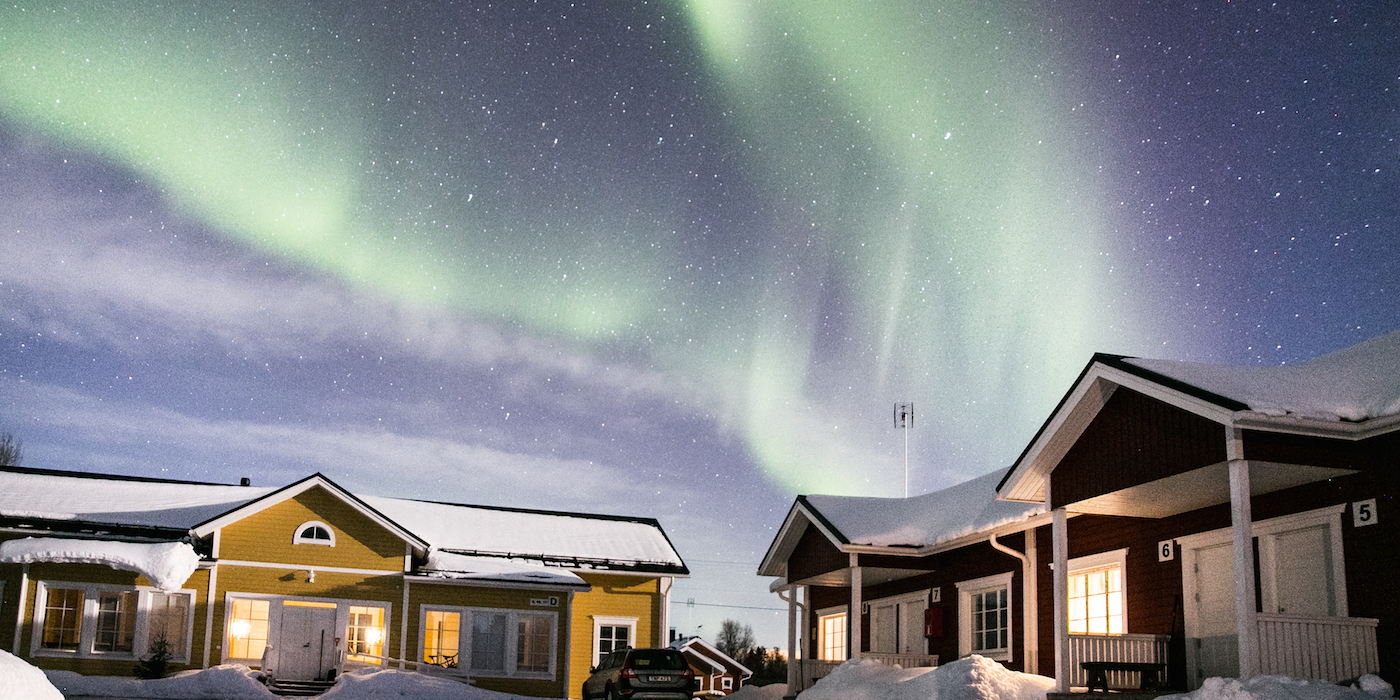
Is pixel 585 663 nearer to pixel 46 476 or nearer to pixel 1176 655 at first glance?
pixel 46 476

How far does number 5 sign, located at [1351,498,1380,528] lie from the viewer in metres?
12.5

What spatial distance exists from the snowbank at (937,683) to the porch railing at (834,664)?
1.43 metres

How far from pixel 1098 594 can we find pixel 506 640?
16750mm

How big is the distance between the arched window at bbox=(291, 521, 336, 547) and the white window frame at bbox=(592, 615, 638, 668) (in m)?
7.39

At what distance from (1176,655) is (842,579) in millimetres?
10057

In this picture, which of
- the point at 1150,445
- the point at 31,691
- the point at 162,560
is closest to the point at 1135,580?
the point at 1150,445

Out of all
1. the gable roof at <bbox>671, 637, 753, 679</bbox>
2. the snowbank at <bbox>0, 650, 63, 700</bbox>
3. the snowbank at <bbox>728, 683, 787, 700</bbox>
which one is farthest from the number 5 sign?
the gable roof at <bbox>671, 637, 753, 679</bbox>

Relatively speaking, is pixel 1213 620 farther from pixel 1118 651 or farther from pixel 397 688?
pixel 397 688

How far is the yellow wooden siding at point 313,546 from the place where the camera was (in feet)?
91.7

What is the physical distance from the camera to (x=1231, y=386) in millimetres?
12828

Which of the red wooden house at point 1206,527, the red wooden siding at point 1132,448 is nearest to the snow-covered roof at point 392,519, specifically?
the red wooden house at point 1206,527

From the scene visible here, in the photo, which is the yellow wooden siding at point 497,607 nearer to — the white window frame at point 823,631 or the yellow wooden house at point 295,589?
the yellow wooden house at point 295,589

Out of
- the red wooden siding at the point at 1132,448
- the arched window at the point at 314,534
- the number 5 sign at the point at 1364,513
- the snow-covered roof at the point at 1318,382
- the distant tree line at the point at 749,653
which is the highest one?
the snow-covered roof at the point at 1318,382

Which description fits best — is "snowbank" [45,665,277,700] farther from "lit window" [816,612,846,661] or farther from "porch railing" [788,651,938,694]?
"lit window" [816,612,846,661]
